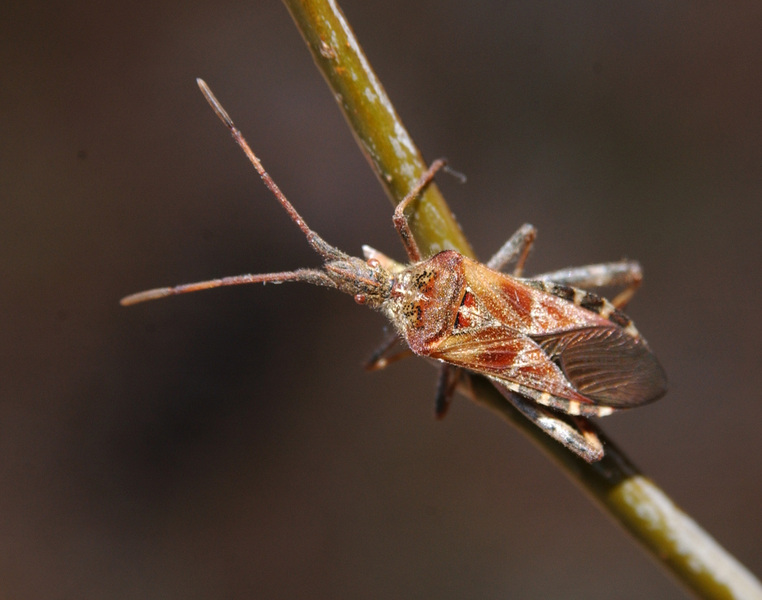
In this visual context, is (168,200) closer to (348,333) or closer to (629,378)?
(348,333)

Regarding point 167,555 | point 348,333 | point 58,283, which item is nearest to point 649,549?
point 348,333

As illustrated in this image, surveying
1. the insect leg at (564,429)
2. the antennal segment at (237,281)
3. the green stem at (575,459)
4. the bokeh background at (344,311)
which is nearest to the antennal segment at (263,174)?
the antennal segment at (237,281)

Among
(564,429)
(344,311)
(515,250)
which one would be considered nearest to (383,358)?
(515,250)

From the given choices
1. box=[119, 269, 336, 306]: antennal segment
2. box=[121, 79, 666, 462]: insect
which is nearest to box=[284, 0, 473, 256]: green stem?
box=[121, 79, 666, 462]: insect

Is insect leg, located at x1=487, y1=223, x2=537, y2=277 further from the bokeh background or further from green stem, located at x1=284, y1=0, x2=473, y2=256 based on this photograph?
the bokeh background

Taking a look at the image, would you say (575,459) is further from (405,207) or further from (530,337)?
(405,207)
